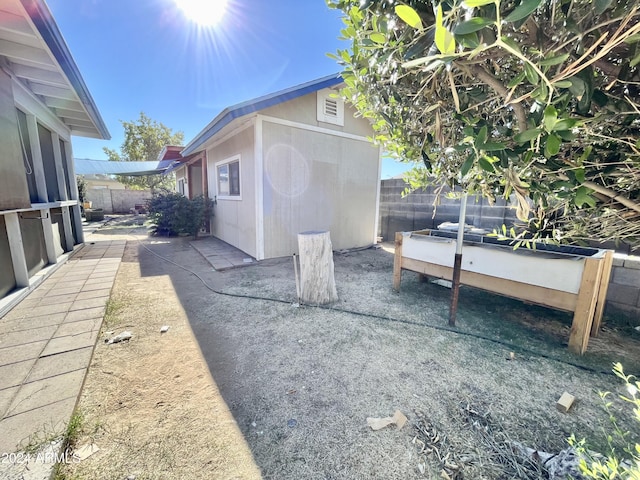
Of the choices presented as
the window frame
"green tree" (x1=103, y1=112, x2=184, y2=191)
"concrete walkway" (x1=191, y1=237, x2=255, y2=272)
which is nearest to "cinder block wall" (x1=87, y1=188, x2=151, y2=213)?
"green tree" (x1=103, y1=112, x2=184, y2=191)

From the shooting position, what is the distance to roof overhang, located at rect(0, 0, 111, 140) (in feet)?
7.53

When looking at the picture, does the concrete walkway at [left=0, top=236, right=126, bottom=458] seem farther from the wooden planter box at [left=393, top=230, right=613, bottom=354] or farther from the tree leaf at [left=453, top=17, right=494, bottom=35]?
the wooden planter box at [left=393, top=230, right=613, bottom=354]

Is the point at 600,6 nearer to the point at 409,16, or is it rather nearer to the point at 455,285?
the point at 409,16

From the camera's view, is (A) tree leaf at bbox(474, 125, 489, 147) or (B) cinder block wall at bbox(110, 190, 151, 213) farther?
(B) cinder block wall at bbox(110, 190, 151, 213)

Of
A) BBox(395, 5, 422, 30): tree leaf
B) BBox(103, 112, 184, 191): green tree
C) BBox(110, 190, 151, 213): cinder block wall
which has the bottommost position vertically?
BBox(110, 190, 151, 213): cinder block wall

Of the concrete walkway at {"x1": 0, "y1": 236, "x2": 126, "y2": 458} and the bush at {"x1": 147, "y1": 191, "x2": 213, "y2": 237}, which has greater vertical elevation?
the bush at {"x1": 147, "y1": 191, "x2": 213, "y2": 237}

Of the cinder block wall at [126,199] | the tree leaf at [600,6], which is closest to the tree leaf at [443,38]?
the tree leaf at [600,6]

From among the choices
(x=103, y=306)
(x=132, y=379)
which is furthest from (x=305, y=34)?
(x=132, y=379)

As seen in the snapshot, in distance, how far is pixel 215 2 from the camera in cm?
417

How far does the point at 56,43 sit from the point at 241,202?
3.56 meters

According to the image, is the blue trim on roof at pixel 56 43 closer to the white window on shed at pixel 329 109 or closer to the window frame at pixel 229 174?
the window frame at pixel 229 174

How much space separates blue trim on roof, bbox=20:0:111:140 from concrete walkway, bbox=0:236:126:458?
2.86 m

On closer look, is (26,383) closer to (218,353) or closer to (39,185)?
(218,353)

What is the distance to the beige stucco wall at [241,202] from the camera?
17.5 ft
